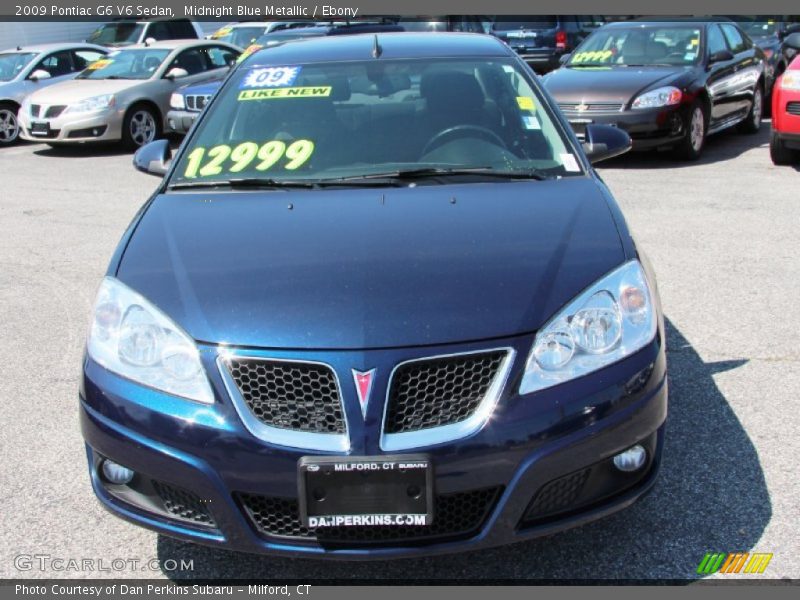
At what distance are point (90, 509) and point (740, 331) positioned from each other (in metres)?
3.46

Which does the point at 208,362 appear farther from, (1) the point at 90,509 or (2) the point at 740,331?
(2) the point at 740,331

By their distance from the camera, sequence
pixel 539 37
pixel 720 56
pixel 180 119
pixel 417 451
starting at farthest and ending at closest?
1. pixel 539 37
2. pixel 180 119
3. pixel 720 56
4. pixel 417 451

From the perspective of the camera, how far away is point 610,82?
1060 centimetres

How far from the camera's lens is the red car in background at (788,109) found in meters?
9.46

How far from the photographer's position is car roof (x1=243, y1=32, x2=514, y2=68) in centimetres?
453

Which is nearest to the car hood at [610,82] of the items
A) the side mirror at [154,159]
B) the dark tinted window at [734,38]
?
the dark tinted window at [734,38]

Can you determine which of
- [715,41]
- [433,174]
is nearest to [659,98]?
[715,41]

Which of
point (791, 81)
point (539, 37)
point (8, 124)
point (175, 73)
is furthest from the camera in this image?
point (539, 37)

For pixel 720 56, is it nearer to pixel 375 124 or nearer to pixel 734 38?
pixel 734 38

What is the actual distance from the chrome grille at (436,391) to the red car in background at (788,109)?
26.1 feet

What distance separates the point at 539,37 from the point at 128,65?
28.1ft

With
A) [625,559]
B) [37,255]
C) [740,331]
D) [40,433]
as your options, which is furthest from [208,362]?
[37,255]

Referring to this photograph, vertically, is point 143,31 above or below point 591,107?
below

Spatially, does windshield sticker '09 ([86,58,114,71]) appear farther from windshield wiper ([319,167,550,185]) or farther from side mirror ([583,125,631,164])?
windshield wiper ([319,167,550,185])
